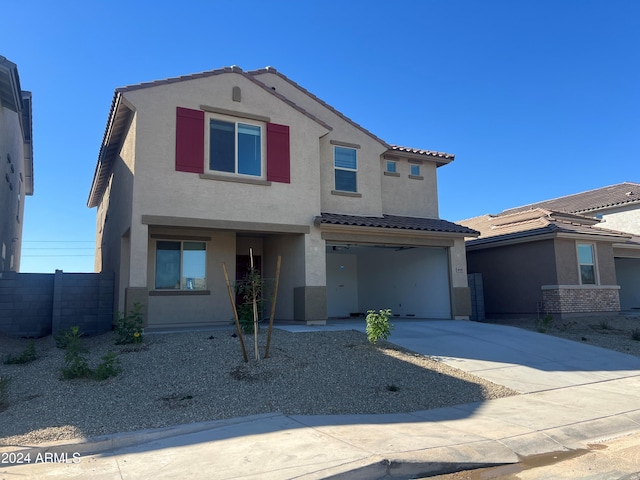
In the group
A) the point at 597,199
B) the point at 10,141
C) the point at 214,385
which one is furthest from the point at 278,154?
the point at 597,199

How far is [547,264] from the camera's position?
18.4m

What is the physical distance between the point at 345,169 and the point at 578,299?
9.67 m

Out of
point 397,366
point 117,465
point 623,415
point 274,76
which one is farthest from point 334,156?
point 117,465

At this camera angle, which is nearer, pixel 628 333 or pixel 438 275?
pixel 628 333

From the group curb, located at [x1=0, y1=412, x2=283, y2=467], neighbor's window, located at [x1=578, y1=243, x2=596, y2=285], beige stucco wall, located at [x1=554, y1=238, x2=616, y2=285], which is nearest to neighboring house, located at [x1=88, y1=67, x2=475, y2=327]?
beige stucco wall, located at [x1=554, y1=238, x2=616, y2=285]

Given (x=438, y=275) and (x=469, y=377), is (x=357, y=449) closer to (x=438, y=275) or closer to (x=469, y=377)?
(x=469, y=377)

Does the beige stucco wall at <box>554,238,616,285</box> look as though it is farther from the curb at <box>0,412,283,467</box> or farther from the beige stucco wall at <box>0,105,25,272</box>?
the beige stucco wall at <box>0,105,25,272</box>

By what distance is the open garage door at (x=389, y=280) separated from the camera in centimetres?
1794

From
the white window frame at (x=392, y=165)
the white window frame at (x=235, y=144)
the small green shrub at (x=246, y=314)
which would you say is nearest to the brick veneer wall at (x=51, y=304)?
the white window frame at (x=235, y=144)

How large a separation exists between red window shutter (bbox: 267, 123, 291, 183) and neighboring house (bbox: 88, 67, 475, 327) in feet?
0.10

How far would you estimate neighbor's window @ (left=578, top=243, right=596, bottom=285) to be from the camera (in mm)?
18969

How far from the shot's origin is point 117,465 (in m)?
5.34

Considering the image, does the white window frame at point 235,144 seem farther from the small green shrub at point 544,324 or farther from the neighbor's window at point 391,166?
the small green shrub at point 544,324

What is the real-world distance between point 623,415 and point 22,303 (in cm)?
1393
